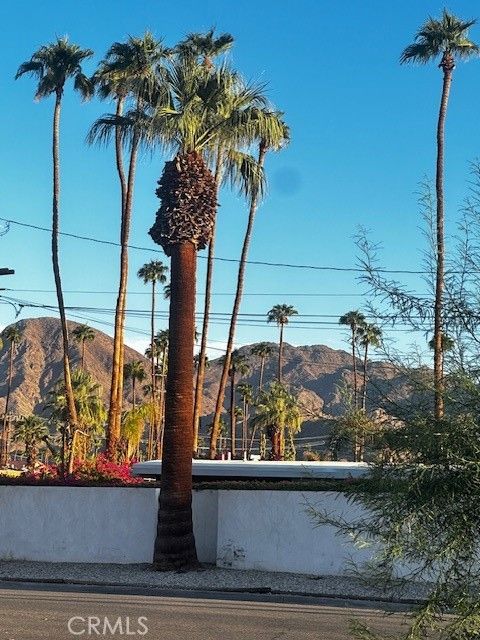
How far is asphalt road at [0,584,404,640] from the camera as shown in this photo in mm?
11547

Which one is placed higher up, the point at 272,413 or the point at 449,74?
the point at 449,74

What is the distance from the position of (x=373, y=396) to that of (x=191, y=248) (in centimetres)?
1441

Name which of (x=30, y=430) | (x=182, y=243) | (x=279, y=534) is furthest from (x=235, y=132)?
(x=30, y=430)

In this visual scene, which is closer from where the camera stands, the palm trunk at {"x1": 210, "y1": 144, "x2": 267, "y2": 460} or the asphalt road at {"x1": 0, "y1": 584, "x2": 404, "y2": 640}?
the asphalt road at {"x1": 0, "y1": 584, "x2": 404, "y2": 640}

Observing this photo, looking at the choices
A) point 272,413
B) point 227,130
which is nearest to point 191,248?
point 227,130

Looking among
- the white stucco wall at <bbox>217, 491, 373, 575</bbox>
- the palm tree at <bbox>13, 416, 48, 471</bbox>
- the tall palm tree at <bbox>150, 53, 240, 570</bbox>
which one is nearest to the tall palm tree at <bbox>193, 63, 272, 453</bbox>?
the tall palm tree at <bbox>150, 53, 240, 570</bbox>

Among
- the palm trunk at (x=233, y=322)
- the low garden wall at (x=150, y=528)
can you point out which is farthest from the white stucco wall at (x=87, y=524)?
the palm trunk at (x=233, y=322)

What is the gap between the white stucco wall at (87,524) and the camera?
20016 millimetres

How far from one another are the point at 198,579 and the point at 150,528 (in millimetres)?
2899

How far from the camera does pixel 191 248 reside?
19.5 metres

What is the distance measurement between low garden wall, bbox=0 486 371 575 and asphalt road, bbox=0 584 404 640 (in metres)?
3.00

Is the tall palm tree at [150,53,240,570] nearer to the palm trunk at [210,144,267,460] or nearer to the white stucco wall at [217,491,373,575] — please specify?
the white stucco wall at [217,491,373,575]

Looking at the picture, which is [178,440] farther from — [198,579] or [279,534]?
[279,534]

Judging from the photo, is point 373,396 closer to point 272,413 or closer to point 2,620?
point 2,620
